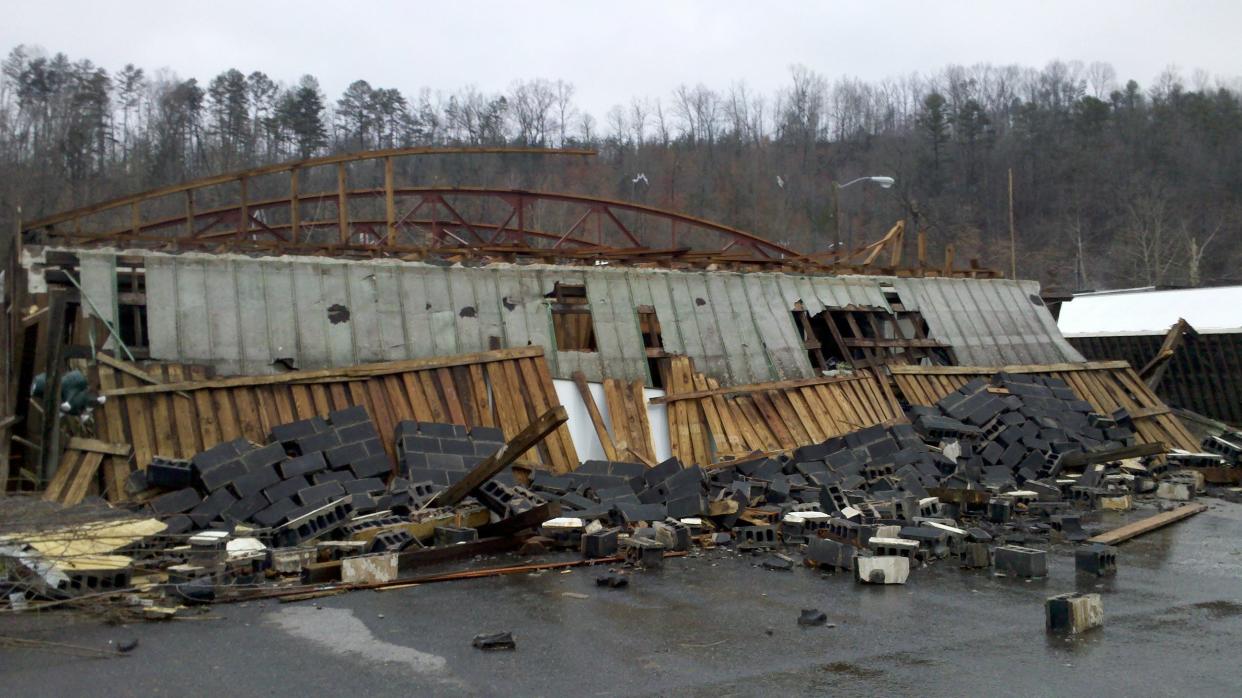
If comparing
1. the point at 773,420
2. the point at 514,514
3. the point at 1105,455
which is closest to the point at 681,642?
the point at 514,514

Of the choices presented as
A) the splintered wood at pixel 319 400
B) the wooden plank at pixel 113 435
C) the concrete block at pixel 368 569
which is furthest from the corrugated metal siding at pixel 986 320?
the wooden plank at pixel 113 435

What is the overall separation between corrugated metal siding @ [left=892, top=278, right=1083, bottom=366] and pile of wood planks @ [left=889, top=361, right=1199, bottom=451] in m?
0.57

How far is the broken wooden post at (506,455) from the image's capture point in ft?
39.3

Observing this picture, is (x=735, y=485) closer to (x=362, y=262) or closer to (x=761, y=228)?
(x=362, y=262)

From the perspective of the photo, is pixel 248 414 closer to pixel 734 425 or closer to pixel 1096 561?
pixel 734 425

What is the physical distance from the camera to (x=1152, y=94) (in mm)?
87188

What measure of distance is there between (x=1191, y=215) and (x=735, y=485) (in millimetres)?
71243

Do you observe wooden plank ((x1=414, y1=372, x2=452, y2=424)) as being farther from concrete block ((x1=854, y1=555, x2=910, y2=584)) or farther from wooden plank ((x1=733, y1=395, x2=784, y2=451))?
concrete block ((x1=854, y1=555, x2=910, y2=584))

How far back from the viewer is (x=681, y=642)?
337 inches

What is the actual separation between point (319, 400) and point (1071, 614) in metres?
10.3

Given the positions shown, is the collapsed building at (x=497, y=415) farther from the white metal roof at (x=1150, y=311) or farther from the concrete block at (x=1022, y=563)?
the white metal roof at (x=1150, y=311)

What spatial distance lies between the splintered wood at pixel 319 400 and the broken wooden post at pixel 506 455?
2.03m

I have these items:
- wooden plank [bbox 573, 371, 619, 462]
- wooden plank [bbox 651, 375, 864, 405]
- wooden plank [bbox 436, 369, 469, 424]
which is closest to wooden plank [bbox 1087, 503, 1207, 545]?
wooden plank [bbox 651, 375, 864, 405]

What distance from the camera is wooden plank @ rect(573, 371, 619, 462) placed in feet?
53.5
